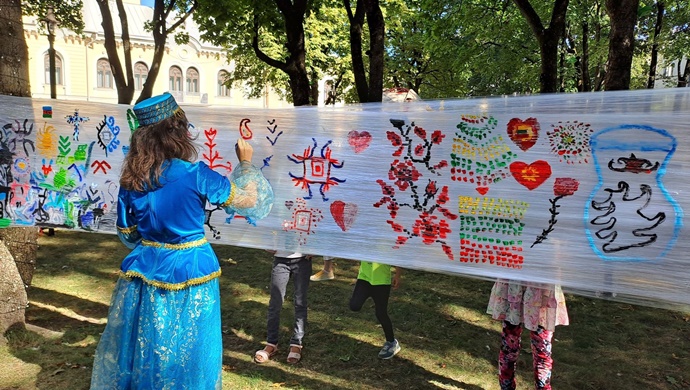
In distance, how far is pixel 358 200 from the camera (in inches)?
133

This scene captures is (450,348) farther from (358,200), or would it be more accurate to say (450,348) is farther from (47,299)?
(47,299)

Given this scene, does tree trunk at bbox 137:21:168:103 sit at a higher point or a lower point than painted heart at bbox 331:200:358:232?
higher

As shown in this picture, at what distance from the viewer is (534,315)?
3.10 meters

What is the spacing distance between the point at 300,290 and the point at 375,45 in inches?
195

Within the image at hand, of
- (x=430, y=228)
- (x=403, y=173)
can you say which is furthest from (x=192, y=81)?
Answer: (x=430, y=228)

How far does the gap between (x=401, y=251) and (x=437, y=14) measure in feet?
28.0

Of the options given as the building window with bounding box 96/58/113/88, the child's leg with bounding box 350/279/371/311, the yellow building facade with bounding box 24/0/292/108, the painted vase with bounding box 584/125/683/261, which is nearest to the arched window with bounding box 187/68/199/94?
the yellow building facade with bounding box 24/0/292/108

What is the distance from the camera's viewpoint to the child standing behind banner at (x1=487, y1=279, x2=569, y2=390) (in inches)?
121

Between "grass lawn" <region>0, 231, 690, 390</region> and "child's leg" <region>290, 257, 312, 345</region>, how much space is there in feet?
0.80

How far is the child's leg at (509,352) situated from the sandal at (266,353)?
1.97 m

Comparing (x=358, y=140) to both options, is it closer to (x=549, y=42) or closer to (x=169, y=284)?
(x=169, y=284)

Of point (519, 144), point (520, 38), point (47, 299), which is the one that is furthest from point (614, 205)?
point (520, 38)

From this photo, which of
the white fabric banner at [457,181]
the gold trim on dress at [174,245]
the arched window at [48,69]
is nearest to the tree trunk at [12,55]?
the white fabric banner at [457,181]

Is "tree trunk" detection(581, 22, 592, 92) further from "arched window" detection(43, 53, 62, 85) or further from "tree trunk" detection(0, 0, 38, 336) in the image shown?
"arched window" detection(43, 53, 62, 85)
